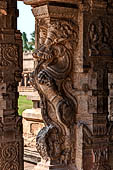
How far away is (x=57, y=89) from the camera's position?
6.20 m

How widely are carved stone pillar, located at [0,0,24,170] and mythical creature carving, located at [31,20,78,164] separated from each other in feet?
2.21

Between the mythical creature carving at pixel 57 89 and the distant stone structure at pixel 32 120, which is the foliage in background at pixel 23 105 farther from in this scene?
the mythical creature carving at pixel 57 89

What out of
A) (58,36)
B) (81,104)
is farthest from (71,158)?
(58,36)

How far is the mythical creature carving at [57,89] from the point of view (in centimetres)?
609

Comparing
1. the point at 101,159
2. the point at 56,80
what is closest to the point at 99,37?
the point at 56,80

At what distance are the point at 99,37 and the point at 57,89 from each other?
1.00 m

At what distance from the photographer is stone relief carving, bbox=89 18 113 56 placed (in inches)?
244

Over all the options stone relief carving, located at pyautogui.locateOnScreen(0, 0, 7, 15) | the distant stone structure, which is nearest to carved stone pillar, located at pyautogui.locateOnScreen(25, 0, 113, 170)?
stone relief carving, located at pyautogui.locateOnScreen(0, 0, 7, 15)

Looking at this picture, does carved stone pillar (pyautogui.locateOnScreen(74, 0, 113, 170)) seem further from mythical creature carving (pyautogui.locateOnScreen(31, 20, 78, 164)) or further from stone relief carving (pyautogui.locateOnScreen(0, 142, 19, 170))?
stone relief carving (pyautogui.locateOnScreen(0, 142, 19, 170))

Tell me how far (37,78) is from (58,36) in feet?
2.25

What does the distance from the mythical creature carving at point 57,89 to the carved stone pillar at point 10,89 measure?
67 cm

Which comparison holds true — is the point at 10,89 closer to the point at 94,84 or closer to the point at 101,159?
the point at 94,84

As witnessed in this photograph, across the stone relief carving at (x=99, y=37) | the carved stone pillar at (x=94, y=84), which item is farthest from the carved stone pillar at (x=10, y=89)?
the stone relief carving at (x=99, y=37)

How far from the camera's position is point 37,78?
6.12m
